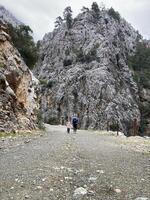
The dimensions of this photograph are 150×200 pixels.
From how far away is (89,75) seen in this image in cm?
10875

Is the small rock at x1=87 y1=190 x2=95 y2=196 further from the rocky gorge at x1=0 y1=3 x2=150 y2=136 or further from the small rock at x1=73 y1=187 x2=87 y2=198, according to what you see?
the rocky gorge at x1=0 y1=3 x2=150 y2=136

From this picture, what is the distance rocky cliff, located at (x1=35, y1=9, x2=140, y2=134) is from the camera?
10181cm

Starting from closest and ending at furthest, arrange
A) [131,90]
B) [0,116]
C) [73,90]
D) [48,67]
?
[0,116]
[73,90]
[131,90]
[48,67]

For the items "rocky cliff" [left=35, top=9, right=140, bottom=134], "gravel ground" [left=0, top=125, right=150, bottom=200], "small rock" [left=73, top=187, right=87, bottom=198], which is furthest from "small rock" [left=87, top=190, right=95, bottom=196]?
"rocky cliff" [left=35, top=9, right=140, bottom=134]

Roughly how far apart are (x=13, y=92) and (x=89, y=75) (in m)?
74.1

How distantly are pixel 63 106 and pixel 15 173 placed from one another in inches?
3983

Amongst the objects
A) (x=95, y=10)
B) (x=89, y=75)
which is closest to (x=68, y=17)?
(x=95, y=10)

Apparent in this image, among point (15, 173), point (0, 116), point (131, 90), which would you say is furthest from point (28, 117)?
point (131, 90)

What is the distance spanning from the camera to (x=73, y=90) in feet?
361

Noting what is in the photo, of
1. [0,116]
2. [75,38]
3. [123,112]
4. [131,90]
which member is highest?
[75,38]

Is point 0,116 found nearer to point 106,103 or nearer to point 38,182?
point 38,182

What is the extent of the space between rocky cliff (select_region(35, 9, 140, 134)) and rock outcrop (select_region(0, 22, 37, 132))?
174 feet

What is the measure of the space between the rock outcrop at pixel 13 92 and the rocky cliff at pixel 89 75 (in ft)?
174

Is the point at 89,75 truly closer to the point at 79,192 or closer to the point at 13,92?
the point at 13,92
